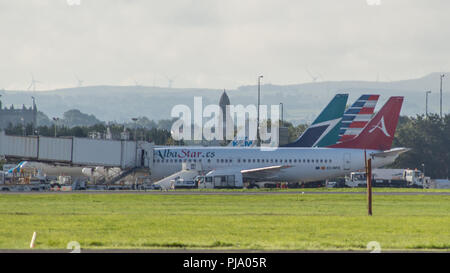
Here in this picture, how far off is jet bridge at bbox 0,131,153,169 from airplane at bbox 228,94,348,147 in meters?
21.9

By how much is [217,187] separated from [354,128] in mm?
35211

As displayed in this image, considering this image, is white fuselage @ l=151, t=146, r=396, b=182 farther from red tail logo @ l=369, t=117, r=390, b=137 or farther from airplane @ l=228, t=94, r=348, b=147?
airplane @ l=228, t=94, r=348, b=147

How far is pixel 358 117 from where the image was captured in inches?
4624

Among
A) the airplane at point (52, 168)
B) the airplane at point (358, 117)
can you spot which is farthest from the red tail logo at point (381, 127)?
the airplane at point (52, 168)

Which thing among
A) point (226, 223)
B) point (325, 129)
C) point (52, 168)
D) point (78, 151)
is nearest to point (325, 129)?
point (325, 129)

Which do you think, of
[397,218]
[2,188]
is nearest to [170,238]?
[397,218]

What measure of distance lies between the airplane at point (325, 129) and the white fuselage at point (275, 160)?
40.8ft

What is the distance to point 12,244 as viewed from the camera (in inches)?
1200

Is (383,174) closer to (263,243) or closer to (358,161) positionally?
(358,161)

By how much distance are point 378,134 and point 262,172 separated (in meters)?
14.3

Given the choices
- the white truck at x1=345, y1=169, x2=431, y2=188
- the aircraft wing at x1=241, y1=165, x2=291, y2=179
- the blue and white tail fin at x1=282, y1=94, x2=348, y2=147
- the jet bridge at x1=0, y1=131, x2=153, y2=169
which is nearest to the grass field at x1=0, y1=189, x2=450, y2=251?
the jet bridge at x1=0, y1=131, x2=153, y2=169

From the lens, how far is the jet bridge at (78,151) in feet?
290

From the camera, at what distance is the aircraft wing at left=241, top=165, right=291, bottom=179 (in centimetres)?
9219

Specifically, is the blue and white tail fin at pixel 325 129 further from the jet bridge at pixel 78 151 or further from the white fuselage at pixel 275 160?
the jet bridge at pixel 78 151
